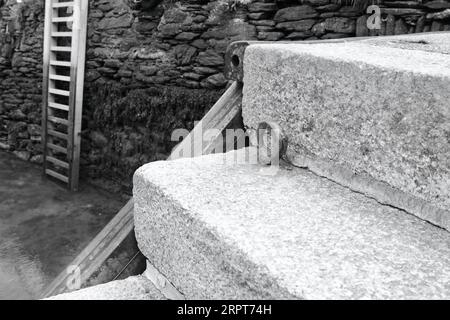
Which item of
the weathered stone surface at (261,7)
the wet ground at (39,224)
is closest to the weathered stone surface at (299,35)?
the weathered stone surface at (261,7)

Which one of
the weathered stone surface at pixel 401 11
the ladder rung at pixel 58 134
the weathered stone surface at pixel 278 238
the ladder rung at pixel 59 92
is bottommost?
the ladder rung at pixel 58 134

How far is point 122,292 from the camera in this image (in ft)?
2.55

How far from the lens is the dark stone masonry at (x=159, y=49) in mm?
2672

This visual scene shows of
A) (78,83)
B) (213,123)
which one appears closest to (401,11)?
(213,123)

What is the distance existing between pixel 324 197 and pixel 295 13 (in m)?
2.46

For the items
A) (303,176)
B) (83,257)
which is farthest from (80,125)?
(303,176)

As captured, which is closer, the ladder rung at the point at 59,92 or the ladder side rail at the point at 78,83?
the ladder side rail at the point at 78,83

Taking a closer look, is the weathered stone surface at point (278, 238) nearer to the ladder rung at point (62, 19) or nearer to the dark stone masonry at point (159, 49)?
the dark stone masonry at point (159, 49)

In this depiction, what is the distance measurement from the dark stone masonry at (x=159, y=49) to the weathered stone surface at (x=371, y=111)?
6.12 ft

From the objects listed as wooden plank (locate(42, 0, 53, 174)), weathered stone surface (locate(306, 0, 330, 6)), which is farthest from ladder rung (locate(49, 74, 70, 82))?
weathered stone surface (locate(306, 0, 330, 6))

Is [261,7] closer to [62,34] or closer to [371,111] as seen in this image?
[371,111]

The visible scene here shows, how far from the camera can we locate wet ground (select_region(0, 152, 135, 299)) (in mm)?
2832

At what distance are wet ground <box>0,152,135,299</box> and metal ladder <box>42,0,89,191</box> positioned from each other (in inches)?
12.4

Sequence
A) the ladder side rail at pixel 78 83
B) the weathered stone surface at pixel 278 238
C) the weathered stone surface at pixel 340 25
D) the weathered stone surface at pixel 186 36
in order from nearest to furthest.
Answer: the weathered stone surface at pixel 278 238 < the weathered stone surface at pixel 340 25 < the weathered stone surface at pixel 186 36 < the ladder side rail at pixel 78 83
